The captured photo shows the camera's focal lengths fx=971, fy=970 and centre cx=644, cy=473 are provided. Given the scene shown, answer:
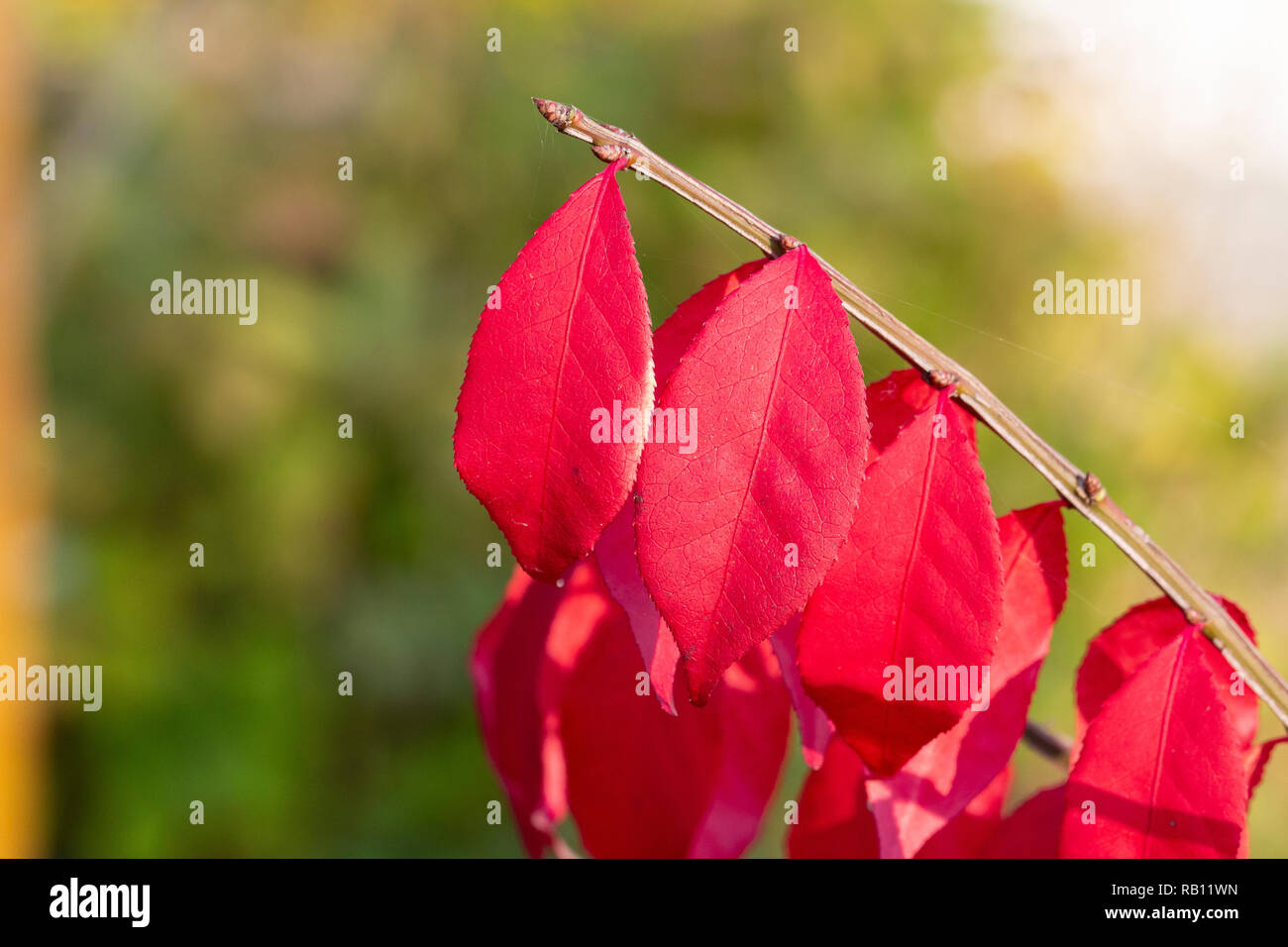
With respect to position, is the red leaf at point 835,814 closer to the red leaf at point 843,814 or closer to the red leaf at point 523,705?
the red leaf at point 843,814

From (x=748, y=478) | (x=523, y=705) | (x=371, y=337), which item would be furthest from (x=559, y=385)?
(x=371, y=337)

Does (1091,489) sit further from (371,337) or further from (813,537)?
(371,337)

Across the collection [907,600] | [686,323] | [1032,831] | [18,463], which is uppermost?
[18,463]

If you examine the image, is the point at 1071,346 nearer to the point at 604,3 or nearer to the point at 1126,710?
the point at 604,3

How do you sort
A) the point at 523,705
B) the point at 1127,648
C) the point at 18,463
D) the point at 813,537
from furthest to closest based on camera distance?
1. the point at 18,463
2. the point at 523,705
3. the point at 1127,648
4. the point at 813,537
